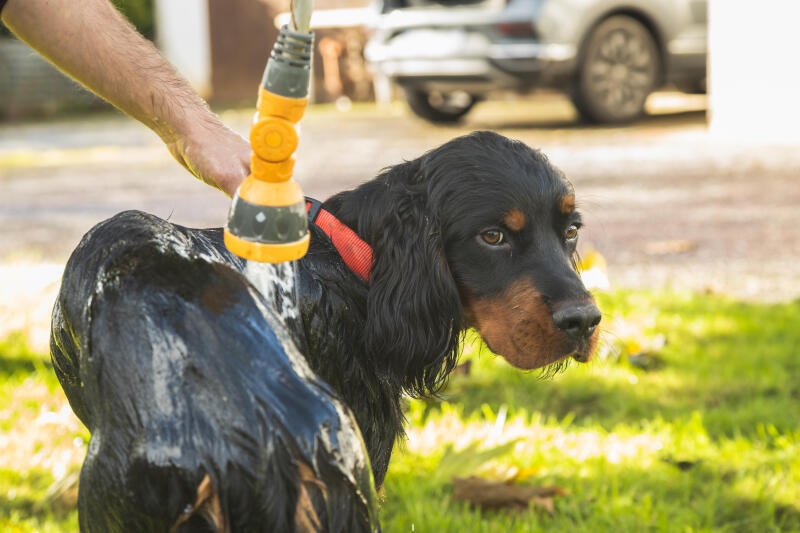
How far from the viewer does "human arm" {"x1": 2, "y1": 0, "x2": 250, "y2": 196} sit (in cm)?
209

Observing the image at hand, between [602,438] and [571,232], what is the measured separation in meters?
1.11

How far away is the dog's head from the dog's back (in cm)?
75

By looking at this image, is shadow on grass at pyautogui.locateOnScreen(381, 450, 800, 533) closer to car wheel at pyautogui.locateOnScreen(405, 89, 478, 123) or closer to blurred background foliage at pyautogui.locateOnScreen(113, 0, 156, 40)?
car wheel at pyautogui.locateOnScreen(405, 89, 478, 123)

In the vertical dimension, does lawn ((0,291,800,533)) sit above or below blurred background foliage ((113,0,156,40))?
below

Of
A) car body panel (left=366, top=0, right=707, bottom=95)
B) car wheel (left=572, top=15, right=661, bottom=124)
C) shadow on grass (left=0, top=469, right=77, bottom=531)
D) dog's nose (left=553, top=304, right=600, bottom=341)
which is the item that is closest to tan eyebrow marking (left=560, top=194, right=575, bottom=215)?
dog's nose (left=553, top=304, right=600, bottom=341)

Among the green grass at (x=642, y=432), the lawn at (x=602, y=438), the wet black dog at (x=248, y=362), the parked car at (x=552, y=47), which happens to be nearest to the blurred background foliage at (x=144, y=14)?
the parked car at (x=552, y=47)

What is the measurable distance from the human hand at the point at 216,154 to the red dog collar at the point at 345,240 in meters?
0.20

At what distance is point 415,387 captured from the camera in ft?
7.70

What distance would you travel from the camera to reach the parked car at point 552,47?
10320mm

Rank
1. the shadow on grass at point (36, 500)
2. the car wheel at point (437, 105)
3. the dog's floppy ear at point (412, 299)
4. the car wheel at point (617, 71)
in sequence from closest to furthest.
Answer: the dog's floppy ear at point (412, 299)
the shadow on grass at point (36, 500)
the car wheel at point (617, 71)
the car wheel at point (437, 105)

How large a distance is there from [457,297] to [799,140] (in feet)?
28.9

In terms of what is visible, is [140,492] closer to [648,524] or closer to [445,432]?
[648,524]

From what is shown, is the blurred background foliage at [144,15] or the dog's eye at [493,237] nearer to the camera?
the dog's eye at [493,237]

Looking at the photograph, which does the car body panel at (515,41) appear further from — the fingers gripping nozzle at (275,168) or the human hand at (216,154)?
the fingers gripping nozzle at (275,168)
